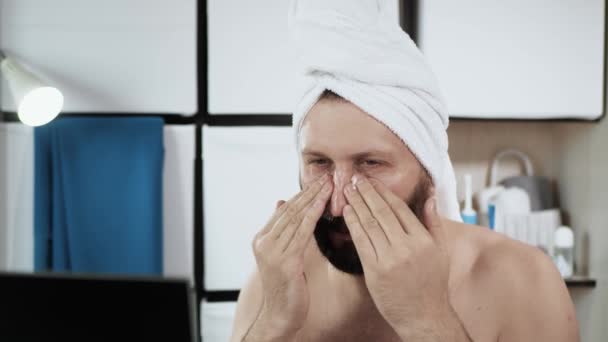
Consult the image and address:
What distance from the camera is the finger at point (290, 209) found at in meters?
0.89

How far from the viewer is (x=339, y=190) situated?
3.03 ft

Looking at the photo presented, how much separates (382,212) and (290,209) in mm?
171

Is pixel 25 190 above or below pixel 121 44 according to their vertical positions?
below

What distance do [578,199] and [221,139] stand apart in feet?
3.68

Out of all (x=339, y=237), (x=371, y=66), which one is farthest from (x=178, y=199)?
(x=371, y=66)

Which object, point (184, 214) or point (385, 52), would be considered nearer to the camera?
point (385, 52)

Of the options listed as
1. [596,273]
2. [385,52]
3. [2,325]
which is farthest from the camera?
[596,273]

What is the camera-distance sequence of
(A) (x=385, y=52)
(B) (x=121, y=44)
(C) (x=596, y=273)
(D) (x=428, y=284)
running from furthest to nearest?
(C) (x=596, y=273), (B) (x=121, y=44), (A) (x=385, y=52), (D) (x=428, y=284)

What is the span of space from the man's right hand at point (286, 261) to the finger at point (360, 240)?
63mm

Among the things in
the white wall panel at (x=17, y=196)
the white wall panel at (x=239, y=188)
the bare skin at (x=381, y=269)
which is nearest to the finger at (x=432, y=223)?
the bare skin at (x=381, y=269)

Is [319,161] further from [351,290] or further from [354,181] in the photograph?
[351,290]

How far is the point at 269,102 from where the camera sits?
4.54 ft

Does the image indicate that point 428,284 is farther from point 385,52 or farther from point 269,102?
point 269,102

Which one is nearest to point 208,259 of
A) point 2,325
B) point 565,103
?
point 2,325
